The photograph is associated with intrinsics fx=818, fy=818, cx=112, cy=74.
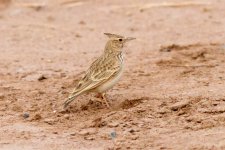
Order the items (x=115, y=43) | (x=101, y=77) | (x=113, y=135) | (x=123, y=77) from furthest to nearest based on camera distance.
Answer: (x=123, y=77), (x=115, y=43), (x=101, y=77), (x=113, y=135)

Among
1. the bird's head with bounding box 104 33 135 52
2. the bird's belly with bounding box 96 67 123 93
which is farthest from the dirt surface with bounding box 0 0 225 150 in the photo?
the bird's head with bounding box 104 33 135 52

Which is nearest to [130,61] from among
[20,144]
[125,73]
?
[125,73]

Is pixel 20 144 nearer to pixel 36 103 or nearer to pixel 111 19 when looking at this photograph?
pixel 36 103

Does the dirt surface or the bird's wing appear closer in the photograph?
the dirt surface

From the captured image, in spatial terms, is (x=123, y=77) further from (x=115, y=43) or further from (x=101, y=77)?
(x=101, y=77)

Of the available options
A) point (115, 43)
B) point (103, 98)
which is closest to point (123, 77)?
point (115, 43)

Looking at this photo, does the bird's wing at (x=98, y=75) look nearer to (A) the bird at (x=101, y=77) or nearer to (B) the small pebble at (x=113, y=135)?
(A) the bird at (x=101, y=77)

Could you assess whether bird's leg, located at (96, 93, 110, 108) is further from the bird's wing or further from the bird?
the bird's wing
